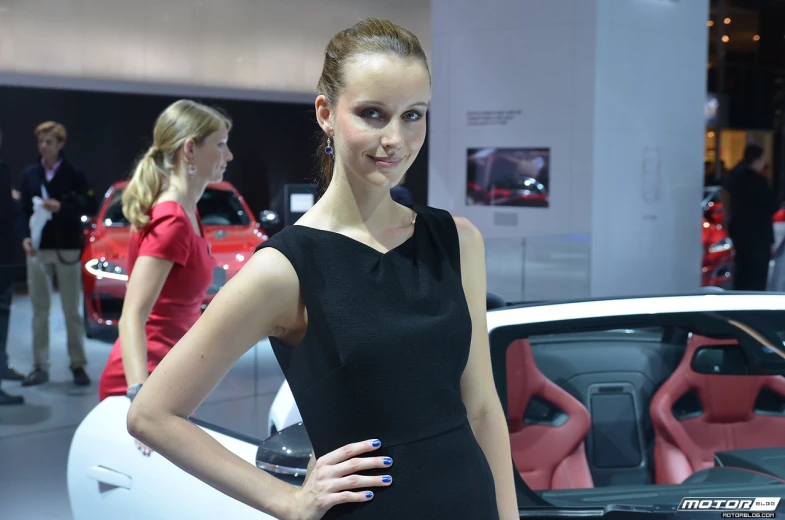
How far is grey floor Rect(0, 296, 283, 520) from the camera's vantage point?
5.12 m

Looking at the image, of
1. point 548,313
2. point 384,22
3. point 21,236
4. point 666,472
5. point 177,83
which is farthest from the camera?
point 177,83

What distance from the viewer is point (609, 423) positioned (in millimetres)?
2850

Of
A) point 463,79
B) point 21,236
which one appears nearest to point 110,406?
point 21,236

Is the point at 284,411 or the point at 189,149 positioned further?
the point at 284,411

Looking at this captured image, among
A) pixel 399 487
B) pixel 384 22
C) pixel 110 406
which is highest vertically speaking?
pixel 384 22

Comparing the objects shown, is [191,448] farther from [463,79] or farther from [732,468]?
[463,79]

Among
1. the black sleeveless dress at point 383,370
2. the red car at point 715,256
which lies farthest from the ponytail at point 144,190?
the red car at point 715,256

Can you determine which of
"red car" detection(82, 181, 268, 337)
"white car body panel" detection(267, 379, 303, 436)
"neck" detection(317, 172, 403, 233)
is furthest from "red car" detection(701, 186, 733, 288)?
"neck" detection(317, 172, 403, 233)

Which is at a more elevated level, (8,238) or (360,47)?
(360,47)

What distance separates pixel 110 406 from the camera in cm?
262

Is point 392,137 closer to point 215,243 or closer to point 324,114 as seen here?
point 324,114

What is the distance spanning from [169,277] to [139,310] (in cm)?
18

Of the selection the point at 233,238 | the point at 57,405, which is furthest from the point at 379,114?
the point at 233,238

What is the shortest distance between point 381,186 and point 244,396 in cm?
443
